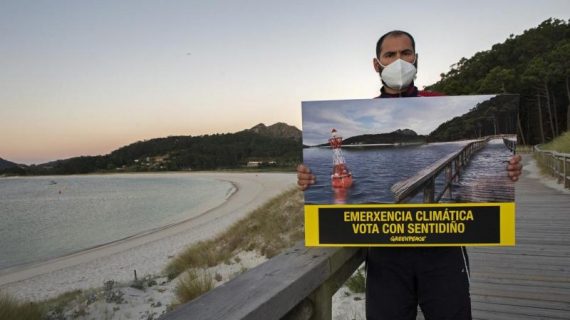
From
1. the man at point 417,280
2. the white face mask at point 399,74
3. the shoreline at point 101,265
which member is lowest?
the shoreline at point 101,265

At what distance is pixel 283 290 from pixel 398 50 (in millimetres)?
1353

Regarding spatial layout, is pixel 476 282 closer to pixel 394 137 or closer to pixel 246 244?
pixel 394 137

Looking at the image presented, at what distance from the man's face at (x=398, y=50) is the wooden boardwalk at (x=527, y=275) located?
2.30m

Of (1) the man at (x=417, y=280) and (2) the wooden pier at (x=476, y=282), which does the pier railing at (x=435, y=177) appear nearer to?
(1) the man at (x=417, y=280)

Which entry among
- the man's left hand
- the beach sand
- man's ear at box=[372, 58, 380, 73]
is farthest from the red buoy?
the beach sand

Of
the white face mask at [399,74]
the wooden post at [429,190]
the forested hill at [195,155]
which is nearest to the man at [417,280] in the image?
the wooden post at [429,190]

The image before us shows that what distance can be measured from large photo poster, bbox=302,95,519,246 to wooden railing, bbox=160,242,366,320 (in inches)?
5.0

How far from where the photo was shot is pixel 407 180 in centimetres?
181

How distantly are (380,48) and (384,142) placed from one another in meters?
0.58

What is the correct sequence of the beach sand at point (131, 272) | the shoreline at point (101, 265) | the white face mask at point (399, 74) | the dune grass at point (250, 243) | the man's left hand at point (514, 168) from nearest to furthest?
the man's left hand at point (514, 168) → the white face mask at point (399, 74) → the beach sand at point (131, 272) → the dune grass at point (250, 243) → the shoreline at point (101, 265)

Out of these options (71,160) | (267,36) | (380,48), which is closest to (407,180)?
(380,48)

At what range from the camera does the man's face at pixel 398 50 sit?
2.11 metres

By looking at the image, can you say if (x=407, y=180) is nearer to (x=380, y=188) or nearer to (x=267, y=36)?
(x=380, y=188)

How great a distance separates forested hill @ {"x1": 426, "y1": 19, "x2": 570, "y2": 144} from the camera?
35.6 metres
